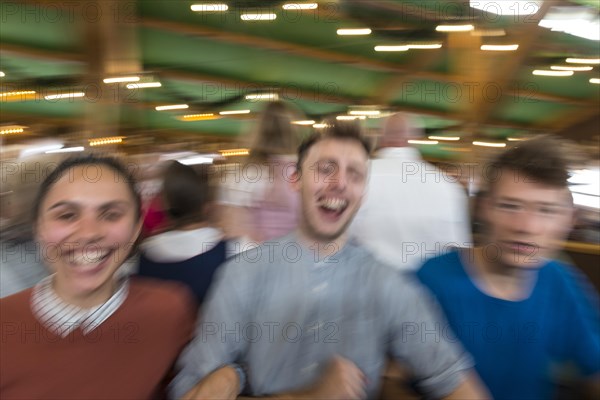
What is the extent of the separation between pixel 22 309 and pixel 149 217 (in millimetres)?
1162

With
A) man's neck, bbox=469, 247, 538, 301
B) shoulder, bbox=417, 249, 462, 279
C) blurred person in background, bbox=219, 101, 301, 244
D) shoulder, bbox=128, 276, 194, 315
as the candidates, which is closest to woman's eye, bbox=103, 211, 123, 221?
shoulder, bbox=128, 276, 194, 315

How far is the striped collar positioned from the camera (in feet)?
4.10

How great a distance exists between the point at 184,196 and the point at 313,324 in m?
0.74

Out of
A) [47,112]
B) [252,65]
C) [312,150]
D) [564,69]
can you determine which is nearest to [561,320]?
[312,150]

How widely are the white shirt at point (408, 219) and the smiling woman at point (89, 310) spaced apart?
2.89 feet

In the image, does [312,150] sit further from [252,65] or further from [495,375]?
[252,65]

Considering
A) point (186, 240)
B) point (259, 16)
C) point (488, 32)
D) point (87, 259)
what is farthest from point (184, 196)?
point (488, 32)

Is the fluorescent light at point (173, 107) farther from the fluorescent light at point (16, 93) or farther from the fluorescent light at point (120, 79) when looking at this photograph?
the fluorescent light at point (120, 79)

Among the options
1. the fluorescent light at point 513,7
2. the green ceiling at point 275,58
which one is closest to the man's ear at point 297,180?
the green ceiling at point 275,58

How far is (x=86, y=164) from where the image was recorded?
4.53 feet

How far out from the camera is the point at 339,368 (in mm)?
1232

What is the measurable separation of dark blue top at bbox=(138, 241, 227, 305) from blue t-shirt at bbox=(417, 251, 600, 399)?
2.12ft

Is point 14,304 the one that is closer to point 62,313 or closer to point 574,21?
point 62,313

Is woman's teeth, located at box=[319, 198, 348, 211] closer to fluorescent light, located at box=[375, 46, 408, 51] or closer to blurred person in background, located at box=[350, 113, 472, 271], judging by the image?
blurred person in background, located at box=[350, 113, 472, 271]
